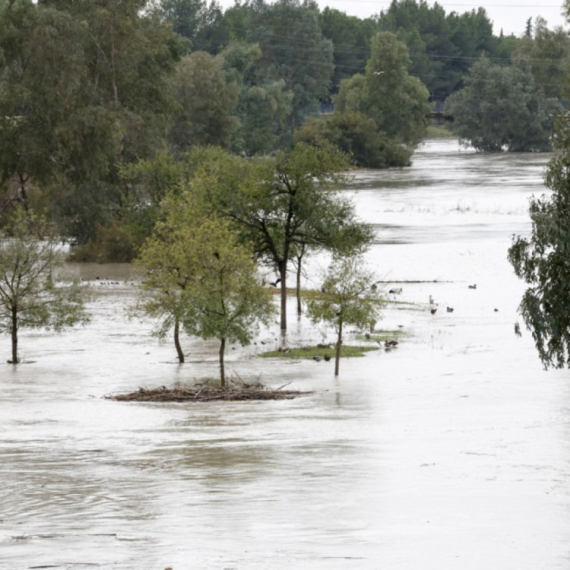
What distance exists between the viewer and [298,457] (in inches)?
1000

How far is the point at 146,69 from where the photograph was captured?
260 ft

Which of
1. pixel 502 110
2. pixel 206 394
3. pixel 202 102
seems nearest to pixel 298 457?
pixel 206 394

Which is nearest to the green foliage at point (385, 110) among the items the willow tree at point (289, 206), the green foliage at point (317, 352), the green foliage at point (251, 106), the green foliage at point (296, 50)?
the green foliage at point (251, 106)

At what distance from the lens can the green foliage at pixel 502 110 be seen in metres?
164

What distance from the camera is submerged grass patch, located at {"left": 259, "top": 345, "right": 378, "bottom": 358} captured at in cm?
4575

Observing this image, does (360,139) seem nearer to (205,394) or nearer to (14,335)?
(14,335)

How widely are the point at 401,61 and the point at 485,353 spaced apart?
117778 millimetres

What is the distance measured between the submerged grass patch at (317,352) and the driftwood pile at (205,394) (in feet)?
25.4

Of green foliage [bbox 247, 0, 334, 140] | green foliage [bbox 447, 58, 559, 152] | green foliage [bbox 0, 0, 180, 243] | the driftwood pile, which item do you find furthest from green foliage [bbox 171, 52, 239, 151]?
green foliage [bbox 247, 0, 334, 140]

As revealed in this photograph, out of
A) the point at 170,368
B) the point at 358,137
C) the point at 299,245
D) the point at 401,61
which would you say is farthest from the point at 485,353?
the point at 401,61

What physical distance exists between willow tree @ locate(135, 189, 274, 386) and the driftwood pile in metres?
1.06

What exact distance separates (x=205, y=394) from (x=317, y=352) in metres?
9.67

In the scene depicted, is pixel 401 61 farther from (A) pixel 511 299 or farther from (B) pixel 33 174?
(A) pixel 511 299

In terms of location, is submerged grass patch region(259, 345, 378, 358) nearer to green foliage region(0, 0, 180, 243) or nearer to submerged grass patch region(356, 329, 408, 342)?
submerged grass patch region(356, 329, 408, 342)
